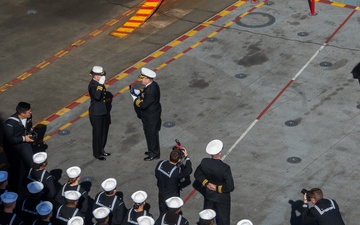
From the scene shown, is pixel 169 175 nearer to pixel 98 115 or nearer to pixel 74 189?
pixel 74 189

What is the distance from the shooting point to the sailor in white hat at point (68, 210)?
1650 centimetres

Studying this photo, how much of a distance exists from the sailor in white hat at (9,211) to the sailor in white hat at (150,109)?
514cm

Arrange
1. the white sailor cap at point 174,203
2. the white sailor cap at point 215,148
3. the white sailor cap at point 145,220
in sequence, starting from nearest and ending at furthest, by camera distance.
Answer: the white sailor cap at point 145,220
the white sailor cap at point 174,203
the white sailor cap at point 215,148

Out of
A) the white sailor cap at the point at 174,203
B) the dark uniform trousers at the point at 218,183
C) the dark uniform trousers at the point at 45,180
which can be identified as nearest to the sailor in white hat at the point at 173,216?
the white sailor cap at the point at 174,203

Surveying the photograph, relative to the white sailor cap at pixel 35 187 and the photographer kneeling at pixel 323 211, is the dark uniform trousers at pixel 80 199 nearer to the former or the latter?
the white sailor cap at pixel 35 187

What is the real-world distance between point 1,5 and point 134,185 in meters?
13.0

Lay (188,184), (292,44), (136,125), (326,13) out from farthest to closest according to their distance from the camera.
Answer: (326,13) → (292,44) → (136,125) → (188,184)

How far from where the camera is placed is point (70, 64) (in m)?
26.5

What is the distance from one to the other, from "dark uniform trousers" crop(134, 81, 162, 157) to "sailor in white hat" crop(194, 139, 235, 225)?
11.1 ft

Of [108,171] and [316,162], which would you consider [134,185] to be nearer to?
[108,171]

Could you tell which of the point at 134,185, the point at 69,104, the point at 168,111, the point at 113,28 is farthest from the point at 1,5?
the point at 134,185

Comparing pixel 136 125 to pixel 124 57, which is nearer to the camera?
pixel 136 125

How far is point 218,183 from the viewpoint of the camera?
58.0 feet

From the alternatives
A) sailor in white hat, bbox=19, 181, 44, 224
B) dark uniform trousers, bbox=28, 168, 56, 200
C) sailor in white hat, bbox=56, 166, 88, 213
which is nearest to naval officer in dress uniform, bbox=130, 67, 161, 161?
dark uniform trousers, bbox=28, 168, 56, 200
